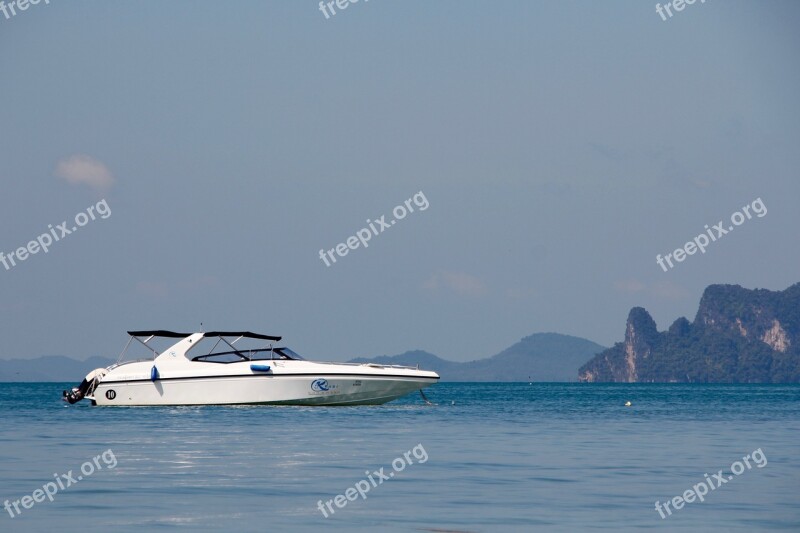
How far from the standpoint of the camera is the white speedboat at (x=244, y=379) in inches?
2132

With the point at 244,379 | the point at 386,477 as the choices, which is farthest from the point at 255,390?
the point at 386,477

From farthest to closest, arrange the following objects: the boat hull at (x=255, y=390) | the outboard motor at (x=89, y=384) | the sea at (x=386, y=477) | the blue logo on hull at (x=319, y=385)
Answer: the outboard motor at (x=89, y=384) < the blue logo on hull at (x=319, y=385) < the boat hull at (x=255, y=390) < the sea at (x=386, y=477)

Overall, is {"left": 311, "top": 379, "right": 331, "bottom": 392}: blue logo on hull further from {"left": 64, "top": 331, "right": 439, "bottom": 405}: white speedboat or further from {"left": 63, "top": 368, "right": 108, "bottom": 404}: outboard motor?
{"left": 63, "top": 368, "right": 108, "bottom": 404}: outboard motor

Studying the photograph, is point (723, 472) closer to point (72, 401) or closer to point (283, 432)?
point (283, 432)

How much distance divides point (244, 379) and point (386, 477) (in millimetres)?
27146

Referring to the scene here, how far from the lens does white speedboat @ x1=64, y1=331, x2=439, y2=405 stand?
5416 centimetres

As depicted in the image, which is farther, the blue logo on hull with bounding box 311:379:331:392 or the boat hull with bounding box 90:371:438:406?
the blue logo on hull with bounding box 311:379:331:392

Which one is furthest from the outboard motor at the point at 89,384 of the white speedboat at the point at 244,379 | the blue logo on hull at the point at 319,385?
the blue logo on hull at the point at 319,385

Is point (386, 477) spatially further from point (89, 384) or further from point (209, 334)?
point (89, 384)

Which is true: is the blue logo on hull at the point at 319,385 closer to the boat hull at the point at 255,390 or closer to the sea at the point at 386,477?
the boat hull at the point at 255,390

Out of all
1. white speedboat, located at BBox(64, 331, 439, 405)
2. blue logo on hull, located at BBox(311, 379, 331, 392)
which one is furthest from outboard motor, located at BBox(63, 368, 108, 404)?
blue logo on hull, located at BBox(311, 379, 331, 392)

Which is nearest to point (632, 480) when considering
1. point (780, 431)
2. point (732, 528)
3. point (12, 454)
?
point (732, 528)

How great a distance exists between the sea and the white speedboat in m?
4.56

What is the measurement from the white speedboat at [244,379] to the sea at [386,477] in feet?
15.0
